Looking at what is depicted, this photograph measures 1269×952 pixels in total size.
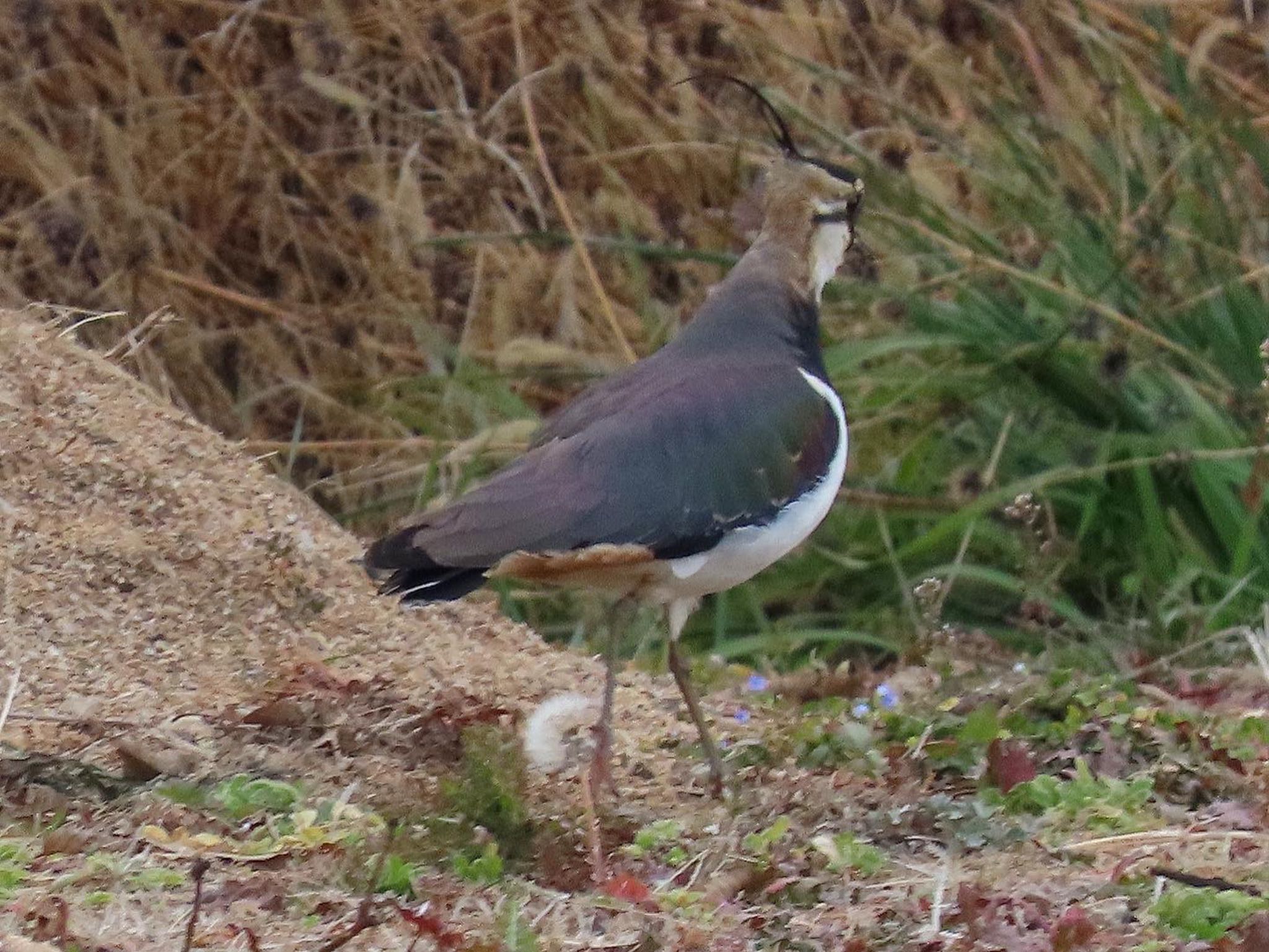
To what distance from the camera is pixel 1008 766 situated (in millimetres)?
3303

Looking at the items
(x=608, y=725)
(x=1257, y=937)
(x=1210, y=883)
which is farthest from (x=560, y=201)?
(x=1257, y=937)

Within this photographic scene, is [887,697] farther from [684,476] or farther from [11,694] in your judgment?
[11,694]

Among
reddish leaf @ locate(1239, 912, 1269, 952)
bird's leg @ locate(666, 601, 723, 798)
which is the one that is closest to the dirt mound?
Answer: bird's leg @ locate(666, 601, 723, 798)

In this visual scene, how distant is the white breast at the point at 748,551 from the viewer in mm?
3414

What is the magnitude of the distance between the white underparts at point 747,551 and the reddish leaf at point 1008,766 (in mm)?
491

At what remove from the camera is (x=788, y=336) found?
12.6 ft

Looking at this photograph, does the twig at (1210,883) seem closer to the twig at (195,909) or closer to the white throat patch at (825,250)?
the twig at (195,909)

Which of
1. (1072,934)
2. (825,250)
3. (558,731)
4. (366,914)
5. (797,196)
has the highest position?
(797,196)

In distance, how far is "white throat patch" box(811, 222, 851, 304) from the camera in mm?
3963

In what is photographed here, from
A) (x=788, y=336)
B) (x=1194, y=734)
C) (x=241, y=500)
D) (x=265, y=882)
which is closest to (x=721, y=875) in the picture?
(x=265, y=882)

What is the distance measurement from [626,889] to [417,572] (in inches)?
25.9

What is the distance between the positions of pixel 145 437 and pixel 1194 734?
2044 mm

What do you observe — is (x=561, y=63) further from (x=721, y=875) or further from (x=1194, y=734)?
(x=721, y=875)

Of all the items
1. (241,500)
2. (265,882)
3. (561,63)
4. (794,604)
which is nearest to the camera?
(265,882)
